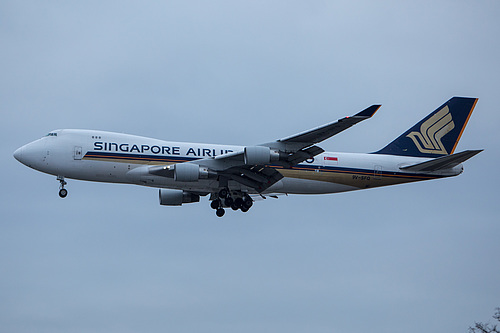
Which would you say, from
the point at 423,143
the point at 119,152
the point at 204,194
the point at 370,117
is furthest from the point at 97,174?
the point at 423,143

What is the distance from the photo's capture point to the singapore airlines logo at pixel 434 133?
5662 cm

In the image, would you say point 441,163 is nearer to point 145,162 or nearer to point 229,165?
point 229,165

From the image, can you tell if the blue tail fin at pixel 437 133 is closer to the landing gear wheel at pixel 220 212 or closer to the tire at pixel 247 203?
the tire at pixel 247 203

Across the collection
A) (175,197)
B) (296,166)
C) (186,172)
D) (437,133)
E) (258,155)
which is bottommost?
(186,172)

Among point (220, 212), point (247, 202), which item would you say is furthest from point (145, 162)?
point (247, 202)

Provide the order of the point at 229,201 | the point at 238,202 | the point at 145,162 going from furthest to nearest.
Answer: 1. the point at 238,202
2. the point at 229,201
3. the point at 145,162

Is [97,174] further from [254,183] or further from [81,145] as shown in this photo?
[254,183]

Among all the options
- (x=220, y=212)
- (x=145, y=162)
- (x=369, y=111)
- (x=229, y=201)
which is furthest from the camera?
(x=220, y=212)

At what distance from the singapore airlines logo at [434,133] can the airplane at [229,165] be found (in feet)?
4.10

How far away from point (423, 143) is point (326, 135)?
12.9m

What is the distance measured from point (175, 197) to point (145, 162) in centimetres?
663

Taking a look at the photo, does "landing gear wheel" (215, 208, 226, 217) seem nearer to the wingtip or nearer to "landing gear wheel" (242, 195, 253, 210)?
"landing gear wheel" (242, 195, 253, 210)

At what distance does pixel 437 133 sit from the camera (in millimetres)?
57062

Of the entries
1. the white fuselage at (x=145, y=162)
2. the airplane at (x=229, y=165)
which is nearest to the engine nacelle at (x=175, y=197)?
the airplane at (x=229, y=165)
